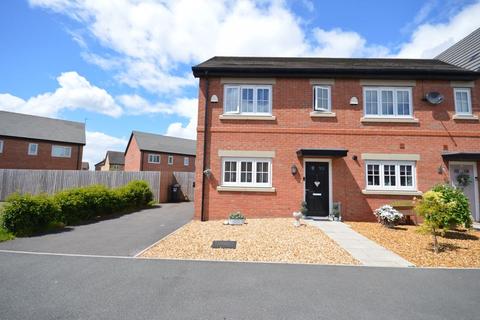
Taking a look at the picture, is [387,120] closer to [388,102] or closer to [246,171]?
[388,102]

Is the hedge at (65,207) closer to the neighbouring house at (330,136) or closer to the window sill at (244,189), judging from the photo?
the neighbouring house at (330,136)

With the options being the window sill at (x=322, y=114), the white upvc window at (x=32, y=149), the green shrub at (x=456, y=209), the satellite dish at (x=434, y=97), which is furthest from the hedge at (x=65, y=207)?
the white upvc window at (x=32, y=149)

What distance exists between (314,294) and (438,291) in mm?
2240

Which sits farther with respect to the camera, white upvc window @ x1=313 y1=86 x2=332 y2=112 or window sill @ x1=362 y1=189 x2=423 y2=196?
white upvc window @ x1=313 y1=86 x2=332 y2=112

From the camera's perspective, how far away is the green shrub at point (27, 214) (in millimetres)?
8250

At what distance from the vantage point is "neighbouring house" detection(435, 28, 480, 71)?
1180 centimetres

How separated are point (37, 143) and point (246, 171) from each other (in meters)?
28.9

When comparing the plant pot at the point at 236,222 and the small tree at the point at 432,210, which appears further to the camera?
the plant pot at the point at 236,222

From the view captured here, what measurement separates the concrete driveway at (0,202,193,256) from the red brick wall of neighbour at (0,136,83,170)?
2330 cm

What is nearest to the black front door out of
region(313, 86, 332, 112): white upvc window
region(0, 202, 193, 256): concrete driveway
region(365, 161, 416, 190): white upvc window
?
region(365, 161, 416, 190): white upvc window

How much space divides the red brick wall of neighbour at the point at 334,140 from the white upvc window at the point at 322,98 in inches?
8.5

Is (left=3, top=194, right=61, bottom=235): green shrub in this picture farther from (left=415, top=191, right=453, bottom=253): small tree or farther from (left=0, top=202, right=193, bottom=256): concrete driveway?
(left=415, top=191, right=453, bottom=253): small tree

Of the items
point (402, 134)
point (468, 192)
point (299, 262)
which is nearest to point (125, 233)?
point (299, 262)

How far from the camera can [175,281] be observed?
462 centimetres
